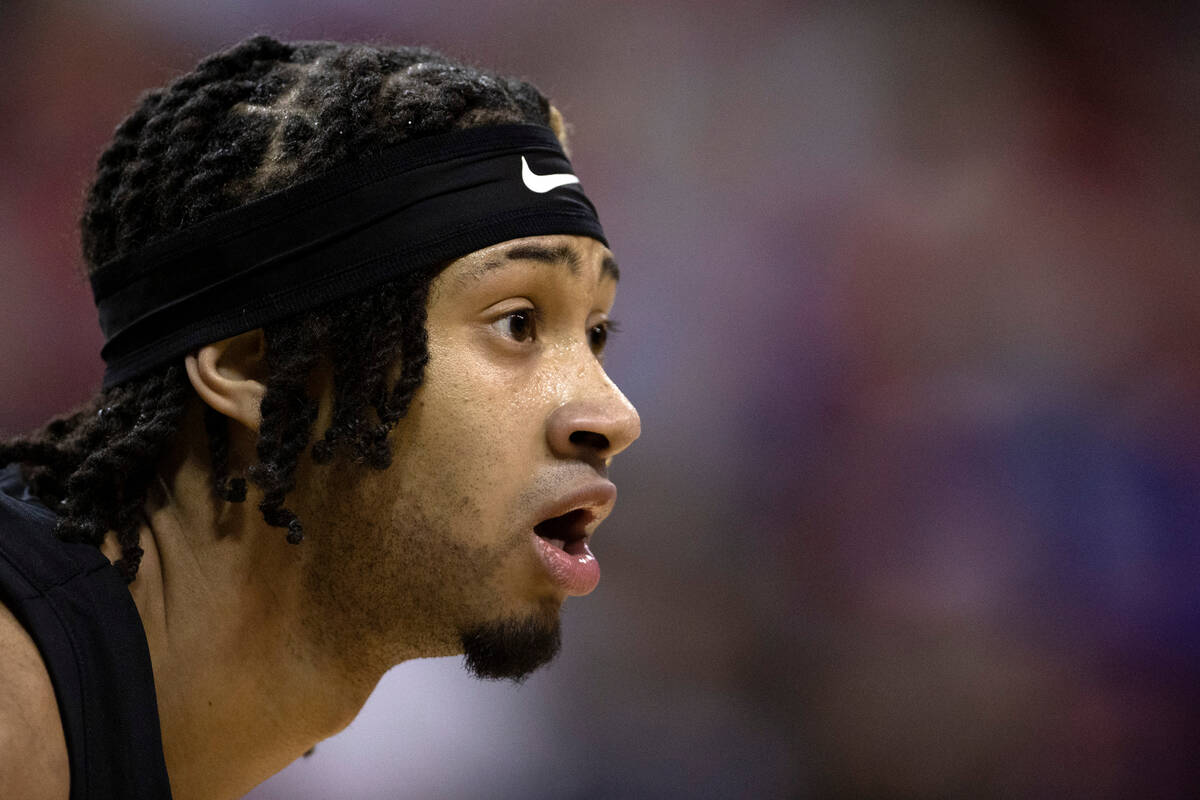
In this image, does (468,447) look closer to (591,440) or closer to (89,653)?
(591,440)

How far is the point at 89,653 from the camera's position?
4.99 ft

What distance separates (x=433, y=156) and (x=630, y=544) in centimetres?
212

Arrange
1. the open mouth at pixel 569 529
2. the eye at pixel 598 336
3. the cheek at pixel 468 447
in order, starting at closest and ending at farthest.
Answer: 1. the cheek at pixel 468 447
2. the open mouth at pixel 569 529
3. the eye at pixel 598 336

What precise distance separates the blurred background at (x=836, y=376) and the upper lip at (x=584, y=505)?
175 cm

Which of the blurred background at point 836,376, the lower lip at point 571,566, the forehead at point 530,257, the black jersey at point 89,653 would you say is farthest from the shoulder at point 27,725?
the blurred background at point 836,376

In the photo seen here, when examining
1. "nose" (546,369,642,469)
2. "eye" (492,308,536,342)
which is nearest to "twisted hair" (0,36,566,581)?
"eye" (492,308,536,342)

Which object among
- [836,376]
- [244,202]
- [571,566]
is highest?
[836,376]

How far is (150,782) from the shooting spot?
152cm

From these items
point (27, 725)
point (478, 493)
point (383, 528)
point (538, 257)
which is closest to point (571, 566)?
point (478, 493)

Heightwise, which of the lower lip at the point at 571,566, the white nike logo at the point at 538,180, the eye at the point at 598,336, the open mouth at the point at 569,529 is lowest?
the lower lip at the point at 571,566

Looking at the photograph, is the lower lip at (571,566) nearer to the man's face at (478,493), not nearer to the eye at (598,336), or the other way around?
the man's face at (478,493)

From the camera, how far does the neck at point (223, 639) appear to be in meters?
1.76

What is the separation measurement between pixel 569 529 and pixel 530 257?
48cm

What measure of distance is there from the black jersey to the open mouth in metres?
0.67
